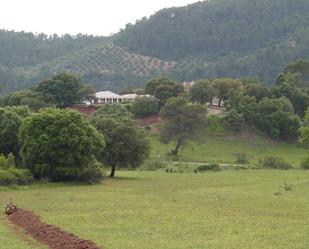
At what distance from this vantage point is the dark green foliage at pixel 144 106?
139m

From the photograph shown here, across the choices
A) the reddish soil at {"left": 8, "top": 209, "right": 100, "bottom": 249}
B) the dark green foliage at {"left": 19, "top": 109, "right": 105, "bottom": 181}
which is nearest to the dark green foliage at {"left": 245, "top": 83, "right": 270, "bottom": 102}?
the dark green foliage at {"left": 19, "top": 109, "right": 105, "bottom": 181}

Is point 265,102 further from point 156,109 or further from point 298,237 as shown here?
point 298,237

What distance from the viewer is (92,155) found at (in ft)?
240

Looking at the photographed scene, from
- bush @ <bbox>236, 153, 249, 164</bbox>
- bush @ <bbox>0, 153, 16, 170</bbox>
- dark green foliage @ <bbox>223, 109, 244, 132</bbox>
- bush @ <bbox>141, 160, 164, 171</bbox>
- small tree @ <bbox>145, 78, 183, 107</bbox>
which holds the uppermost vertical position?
small tree @ <bbox>145, 78, 183, 107</bbox>

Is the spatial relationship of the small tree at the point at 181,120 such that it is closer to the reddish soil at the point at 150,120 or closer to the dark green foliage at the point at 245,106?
the dark green foliage at the point at 245,106

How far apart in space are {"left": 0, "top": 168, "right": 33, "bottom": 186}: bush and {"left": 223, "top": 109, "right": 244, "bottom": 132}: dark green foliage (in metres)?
67.5

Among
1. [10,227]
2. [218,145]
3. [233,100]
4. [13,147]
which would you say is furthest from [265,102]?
[10,227]

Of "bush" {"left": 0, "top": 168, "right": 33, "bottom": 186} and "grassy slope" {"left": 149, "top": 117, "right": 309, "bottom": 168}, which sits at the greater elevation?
"bush" {"left": 0, "top": 168, "right": 33, "bottom": 186}

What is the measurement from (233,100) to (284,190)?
77.8 m

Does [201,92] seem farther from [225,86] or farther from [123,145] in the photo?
[123,145]

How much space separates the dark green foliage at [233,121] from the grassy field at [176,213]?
5854cm

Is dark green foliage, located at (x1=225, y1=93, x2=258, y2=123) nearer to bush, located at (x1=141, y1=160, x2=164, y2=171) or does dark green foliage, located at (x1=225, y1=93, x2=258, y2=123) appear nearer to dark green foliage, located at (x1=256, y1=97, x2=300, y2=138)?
dark green foliage, located at (x1=256, y1=97, x2=300, y2=138)

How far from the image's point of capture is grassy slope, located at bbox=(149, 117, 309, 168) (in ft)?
380

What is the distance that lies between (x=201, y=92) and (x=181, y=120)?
80.5ft
